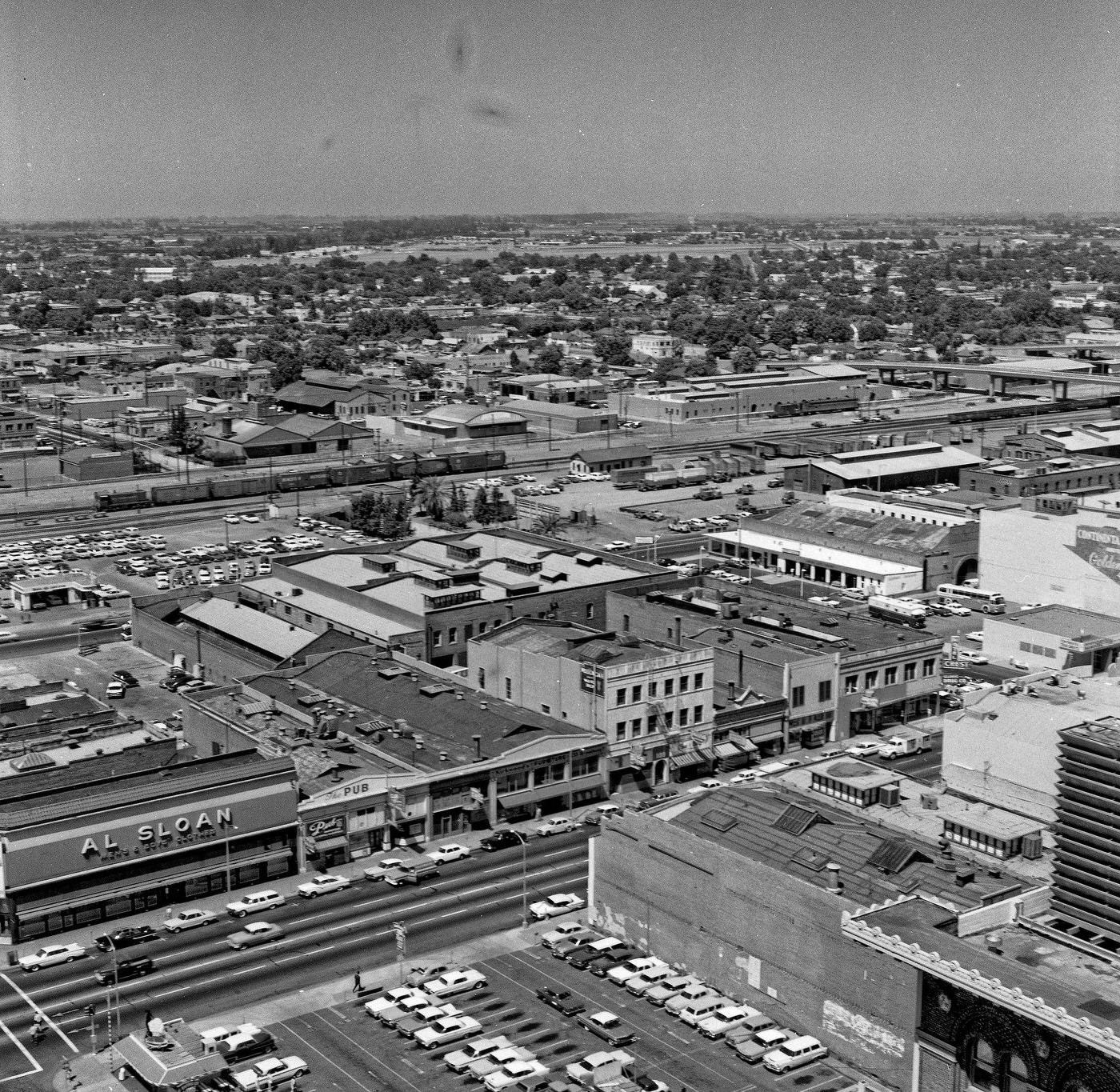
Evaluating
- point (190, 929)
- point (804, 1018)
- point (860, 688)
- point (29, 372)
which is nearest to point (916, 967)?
point (804, 1018)

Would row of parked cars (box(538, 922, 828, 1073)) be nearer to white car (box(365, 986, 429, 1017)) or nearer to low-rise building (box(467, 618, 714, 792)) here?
white car (box(365, 986, 429, 1017))

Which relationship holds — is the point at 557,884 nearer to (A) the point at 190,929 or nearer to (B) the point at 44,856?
(A) the point at 190,929

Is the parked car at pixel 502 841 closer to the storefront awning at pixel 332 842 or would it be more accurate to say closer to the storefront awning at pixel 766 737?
the storefront awning at pixel 332 842

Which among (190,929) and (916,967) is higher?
(916,967)

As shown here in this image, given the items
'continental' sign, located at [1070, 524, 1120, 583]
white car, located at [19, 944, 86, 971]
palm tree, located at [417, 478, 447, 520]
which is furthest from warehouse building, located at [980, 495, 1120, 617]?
white car, located at [19, 944, 86, 971]

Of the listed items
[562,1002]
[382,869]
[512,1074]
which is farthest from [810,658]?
[512,1074]

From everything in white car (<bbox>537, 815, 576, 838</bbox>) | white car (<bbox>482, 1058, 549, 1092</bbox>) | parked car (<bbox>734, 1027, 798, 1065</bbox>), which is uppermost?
white car (<bbox>482, 1058, 549, 1092</bbox>)
